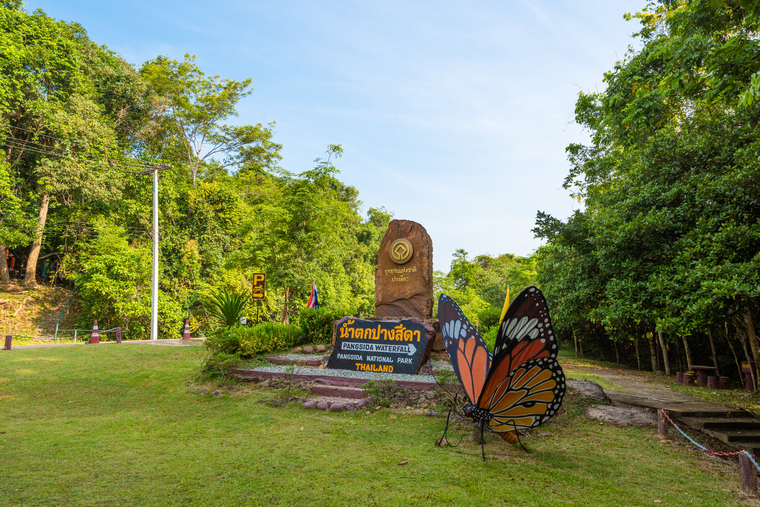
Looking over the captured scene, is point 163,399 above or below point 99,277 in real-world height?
below

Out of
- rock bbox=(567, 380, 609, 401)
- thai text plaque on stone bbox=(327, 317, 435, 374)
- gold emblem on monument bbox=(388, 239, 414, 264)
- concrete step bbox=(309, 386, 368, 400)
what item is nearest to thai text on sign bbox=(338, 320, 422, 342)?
thai text plaque on stone bbox=(327, 317, 435, 374)

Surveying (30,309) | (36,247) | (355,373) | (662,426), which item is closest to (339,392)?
(355,373)

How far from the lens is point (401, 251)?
394 inches

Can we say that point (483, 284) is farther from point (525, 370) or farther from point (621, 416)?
→ point (525, 370)

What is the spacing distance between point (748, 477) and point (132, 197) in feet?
78.9

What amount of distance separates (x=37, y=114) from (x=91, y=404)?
1824 centimetres

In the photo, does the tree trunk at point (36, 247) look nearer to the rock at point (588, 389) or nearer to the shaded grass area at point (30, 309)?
the shaded grass area at point (30, 309)

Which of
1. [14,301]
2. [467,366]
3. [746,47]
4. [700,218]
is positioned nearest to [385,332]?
[467,366]

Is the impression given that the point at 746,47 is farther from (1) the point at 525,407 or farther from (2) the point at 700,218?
(1) the point at 525,407

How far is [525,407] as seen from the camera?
4.09 metres

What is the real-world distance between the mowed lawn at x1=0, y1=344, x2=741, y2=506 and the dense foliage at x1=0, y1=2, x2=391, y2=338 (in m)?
8.46

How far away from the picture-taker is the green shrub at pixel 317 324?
394 inches

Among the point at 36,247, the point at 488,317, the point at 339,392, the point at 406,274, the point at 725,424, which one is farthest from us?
the point at 488,317

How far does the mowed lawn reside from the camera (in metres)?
3.30
